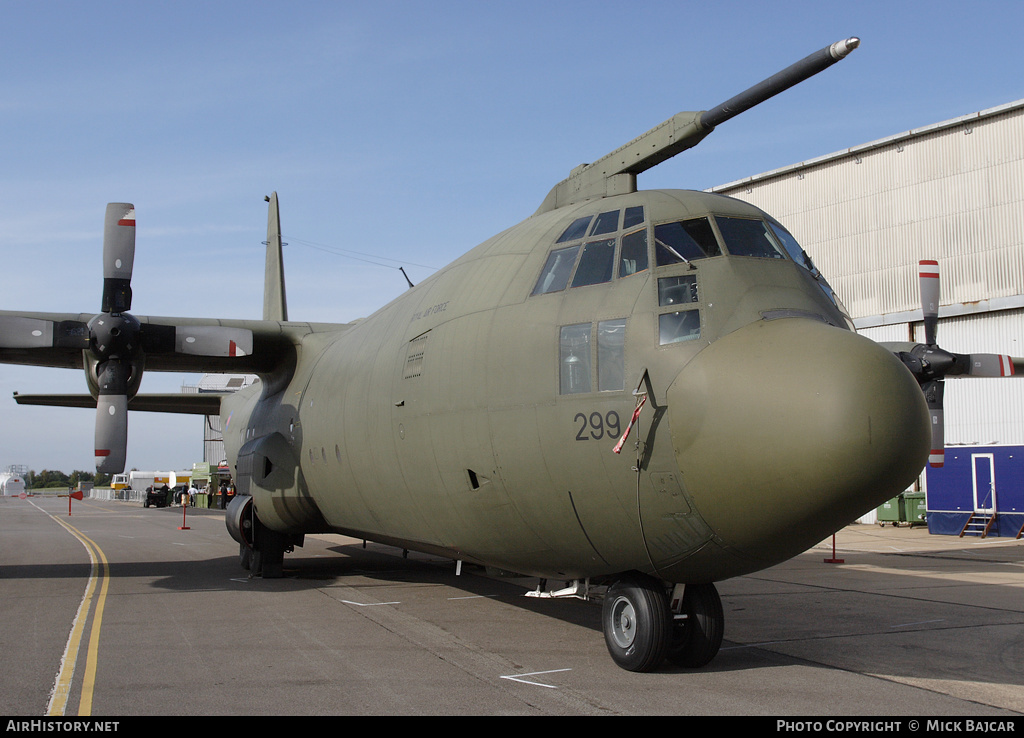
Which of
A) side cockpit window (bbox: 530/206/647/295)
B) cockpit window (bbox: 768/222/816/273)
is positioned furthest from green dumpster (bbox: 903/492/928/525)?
side cockpit window (bbox: 530/206/647/295)

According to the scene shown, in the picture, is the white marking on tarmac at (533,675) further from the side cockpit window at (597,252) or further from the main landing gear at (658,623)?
the side cockpit window at (597,252)

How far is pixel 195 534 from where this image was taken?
90.4 feet

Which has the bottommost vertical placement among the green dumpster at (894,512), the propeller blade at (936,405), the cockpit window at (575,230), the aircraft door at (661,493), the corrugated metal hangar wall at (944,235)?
the green dumpster at (894,512)

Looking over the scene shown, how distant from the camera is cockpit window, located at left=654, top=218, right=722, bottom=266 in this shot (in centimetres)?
714

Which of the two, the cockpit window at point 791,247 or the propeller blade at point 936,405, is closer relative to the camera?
the cockpit window at point 791,247

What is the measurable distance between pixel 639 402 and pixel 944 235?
26.5 metres

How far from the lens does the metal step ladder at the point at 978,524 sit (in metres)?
23.7

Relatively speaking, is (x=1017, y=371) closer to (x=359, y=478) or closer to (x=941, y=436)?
(x=941, y=436)

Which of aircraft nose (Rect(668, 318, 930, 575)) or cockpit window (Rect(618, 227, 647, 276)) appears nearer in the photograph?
aircraft nose (Rect(668, 318, 930, 575))

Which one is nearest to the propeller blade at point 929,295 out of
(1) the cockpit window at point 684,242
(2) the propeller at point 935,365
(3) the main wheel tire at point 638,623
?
(2) the propeller at point 935,365

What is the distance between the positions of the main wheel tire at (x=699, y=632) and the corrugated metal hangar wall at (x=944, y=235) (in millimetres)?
23668

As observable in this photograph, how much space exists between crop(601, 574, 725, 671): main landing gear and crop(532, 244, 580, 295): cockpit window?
8.59 ft

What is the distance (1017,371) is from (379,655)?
A: 585 inches

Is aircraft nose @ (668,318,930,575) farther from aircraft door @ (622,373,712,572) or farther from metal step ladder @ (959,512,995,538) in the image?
metal step ladder @ (959,512,995,538)
